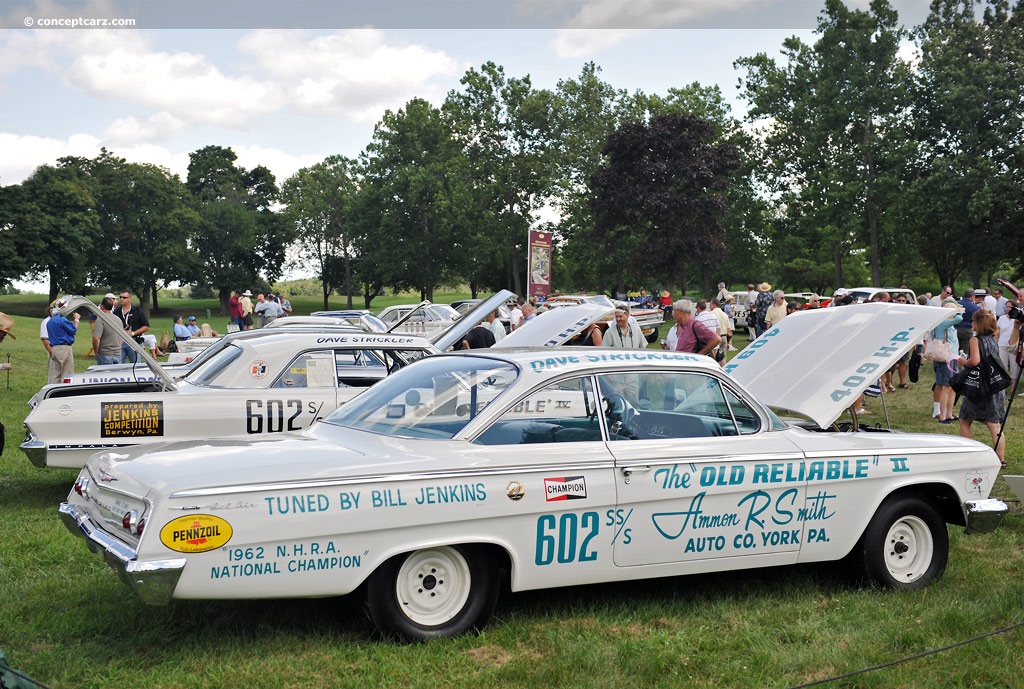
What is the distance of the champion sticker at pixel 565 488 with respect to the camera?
15.3 feet

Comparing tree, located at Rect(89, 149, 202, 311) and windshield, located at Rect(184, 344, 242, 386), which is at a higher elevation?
tree, located at Rect(89, 149, 202, 311)

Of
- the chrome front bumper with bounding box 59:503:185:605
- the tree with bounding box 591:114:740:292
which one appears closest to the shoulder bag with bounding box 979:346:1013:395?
the chrome front bumper with bounding box 59:503:185:605

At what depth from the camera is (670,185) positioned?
4503cm

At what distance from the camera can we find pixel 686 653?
4523 millimetres

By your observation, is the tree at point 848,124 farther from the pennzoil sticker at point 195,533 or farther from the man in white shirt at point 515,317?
the pennzoil sticker at point 195,533

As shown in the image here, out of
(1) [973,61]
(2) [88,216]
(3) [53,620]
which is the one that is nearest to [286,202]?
(2) [88,216]

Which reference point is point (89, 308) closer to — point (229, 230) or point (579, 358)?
point (579, 358)

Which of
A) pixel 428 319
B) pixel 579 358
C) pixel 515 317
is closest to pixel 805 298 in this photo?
pixel 428 319

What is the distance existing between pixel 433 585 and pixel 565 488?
81 centimetres

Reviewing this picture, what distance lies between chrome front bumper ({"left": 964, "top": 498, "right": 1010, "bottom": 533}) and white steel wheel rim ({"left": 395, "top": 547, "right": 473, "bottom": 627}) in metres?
3.15

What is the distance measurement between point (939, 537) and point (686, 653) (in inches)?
82.9

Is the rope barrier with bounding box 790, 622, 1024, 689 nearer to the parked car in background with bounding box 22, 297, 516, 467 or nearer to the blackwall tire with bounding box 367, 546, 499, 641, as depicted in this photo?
the blackwall tire with bounding box 367, 546, 499, 641

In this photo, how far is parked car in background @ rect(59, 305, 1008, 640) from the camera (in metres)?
4.16

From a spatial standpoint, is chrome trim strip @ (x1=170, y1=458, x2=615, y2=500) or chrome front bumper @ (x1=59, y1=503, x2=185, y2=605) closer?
chrome front bumper @ (x1=59, y1=503, x2=185, y2=605)
